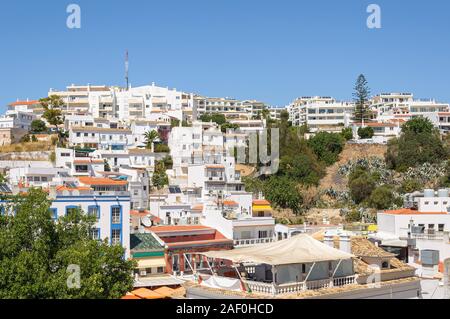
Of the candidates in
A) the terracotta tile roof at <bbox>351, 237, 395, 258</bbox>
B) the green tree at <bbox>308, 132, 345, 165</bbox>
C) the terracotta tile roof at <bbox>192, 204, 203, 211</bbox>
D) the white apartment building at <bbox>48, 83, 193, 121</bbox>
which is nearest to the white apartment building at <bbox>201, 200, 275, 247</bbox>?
the terracotta tile roof at <bbox>192, 204, 203, 211</bbox>

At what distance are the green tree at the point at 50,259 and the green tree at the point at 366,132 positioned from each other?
57713 mm

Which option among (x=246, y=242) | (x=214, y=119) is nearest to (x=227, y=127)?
(x=214, y=119)

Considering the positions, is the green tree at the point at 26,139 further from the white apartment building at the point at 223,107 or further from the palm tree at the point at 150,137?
the white apartment building at the point at 223,107

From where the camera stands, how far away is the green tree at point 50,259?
16.3m

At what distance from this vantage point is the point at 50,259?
18.1m

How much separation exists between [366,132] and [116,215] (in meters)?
49.9

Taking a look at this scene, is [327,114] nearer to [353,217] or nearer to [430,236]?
[353,217]

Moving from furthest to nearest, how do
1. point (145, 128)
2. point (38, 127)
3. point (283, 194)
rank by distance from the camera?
point (145, 128) → point (38, 127) → point (283, 194)

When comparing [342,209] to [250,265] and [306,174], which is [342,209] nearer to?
[306,174]

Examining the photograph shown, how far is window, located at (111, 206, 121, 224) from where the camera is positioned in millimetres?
29266

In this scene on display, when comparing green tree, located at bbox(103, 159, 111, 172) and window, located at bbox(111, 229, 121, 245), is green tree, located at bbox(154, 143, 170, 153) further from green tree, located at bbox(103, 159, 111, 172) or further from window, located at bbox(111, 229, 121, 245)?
window, located at bbox(111, 229, 121, 245)

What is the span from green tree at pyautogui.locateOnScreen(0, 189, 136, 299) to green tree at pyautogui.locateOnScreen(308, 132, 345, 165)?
168ft
